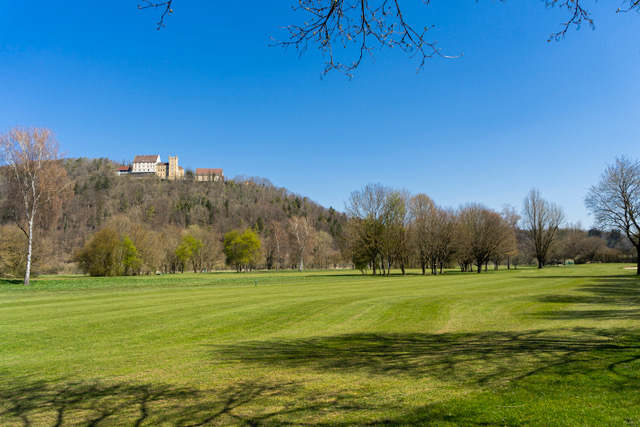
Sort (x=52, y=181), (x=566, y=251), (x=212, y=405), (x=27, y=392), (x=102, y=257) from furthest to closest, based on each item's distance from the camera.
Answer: (x=566, y=251) → (x=102, y=257) → (x=52, y=181) → (x=27, y=392) → (x=212, y=405)

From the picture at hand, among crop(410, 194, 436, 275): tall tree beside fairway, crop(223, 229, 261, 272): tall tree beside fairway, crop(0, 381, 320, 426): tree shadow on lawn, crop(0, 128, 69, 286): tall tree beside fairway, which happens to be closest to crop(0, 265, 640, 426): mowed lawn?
crop(0, 381, 320, 426): tree shadow on lawn

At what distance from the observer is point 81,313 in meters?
17.7

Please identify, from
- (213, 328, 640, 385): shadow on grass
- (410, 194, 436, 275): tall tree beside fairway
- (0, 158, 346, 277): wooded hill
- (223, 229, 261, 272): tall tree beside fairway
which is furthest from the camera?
(223, 229, 261, 272): tall tree beside fairway

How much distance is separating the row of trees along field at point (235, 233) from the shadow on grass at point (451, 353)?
1665 inches

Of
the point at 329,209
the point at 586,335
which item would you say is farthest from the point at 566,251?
the point at 586,335

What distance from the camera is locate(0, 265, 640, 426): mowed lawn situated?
510 cm

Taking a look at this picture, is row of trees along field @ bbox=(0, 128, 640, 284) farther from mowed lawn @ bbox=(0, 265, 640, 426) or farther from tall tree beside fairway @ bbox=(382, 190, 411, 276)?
mowed lawn @ bbox=(0, 265, 640, 426)

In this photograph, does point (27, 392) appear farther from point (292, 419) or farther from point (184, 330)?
point (184, 330)

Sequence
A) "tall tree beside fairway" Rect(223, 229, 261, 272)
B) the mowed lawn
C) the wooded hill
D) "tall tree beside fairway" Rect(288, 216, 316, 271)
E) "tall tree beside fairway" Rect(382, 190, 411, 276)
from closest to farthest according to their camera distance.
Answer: the mowed lawn → "tall tree beside fairway" Rect(382, 190, 411, 276) → the wooded hill → "tall tree beside fairway" Rect(223, 229, 261, 272) → "tall tree beside fairway" Rect(288, 216, 316, 271)

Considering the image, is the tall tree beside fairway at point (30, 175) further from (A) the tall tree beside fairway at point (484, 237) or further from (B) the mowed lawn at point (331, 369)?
(A) the tall tree beside fairway at point (484, 237)

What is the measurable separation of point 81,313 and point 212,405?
16.1 m

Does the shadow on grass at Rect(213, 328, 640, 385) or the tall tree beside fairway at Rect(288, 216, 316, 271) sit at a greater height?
the tall tree beside fairway at Rect(288, 216, 316, 271)

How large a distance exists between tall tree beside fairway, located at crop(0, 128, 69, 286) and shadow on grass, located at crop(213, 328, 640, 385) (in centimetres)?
4155

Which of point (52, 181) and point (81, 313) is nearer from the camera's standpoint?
point (81, 313)
